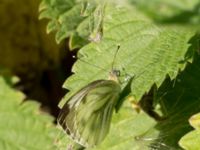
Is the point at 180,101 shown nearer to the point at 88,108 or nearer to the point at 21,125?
the point at 88,108

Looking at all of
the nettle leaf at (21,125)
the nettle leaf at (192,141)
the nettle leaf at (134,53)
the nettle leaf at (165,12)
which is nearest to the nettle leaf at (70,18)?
the nettle leaf at (134,53)

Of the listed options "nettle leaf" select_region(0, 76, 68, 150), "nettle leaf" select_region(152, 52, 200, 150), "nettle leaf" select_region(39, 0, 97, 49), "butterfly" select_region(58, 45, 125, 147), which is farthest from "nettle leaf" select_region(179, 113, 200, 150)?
"nettle leaf" select_region(0, 76, 68, 150)

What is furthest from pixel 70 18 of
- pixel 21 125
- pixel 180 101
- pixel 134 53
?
pixel 21 125

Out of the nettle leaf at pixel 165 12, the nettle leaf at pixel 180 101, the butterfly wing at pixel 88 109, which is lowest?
the nettle leaf at pixel 180 101

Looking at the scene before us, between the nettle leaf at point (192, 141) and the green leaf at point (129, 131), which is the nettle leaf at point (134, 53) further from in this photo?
the green leaf at point (129, 131)

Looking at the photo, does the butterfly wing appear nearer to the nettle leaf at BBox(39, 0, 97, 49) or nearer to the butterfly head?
the butterfly head

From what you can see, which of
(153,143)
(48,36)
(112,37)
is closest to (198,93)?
(153,143)
